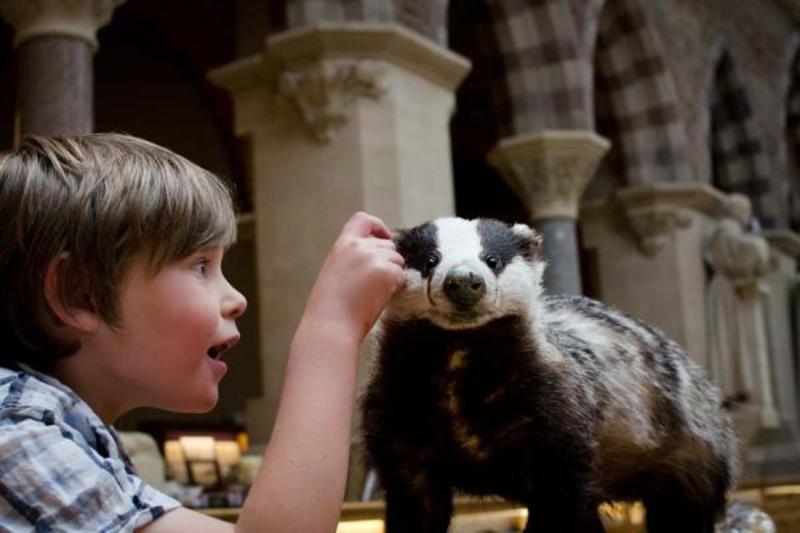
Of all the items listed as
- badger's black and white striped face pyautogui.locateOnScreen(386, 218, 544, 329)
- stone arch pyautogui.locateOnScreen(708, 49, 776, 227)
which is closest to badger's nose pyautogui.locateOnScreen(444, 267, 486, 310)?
badger's black and white striped face pyautogui.locateOnScreen(386, 218, 544, 329)

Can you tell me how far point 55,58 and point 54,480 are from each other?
5.30 metres

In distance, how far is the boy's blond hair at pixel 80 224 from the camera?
0.94 meters

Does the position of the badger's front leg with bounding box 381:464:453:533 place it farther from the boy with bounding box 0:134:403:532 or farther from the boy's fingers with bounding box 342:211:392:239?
the boy's fingers with bounding box 342:211:392:239

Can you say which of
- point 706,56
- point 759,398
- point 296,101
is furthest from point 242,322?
point 706,56

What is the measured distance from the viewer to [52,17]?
583 cm

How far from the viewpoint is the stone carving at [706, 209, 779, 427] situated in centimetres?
1073

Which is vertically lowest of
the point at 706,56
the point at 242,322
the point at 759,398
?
the point at 759,398

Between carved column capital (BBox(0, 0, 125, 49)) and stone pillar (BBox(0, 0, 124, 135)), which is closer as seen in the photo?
stone pillar (BBox(0, 0, 124, 135))

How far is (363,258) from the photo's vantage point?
0.93 m

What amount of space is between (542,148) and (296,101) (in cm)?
326

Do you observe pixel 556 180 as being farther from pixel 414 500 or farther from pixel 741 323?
pixel 414 500

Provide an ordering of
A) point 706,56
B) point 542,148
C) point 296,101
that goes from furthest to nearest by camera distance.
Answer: point 706,56 → point 542,148 → point 296,101

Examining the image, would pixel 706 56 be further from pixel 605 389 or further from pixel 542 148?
pixel 605 389

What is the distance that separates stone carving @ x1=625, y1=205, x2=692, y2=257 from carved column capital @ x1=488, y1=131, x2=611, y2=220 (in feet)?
5.80
